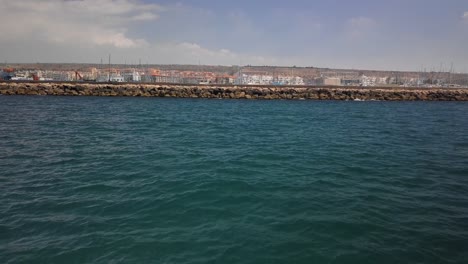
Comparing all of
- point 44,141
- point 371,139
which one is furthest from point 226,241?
point 371,139

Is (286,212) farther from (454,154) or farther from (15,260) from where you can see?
(454,154)

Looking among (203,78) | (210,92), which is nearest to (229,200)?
(210,92)

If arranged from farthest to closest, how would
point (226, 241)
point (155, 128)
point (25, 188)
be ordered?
point (155, 128), point (25, 188), point (226, 241)

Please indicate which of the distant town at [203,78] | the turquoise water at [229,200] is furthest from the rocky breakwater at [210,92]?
the distant town at [203,78]

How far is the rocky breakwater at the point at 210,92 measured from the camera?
48.4 metres

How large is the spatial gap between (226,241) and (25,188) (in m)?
6.67

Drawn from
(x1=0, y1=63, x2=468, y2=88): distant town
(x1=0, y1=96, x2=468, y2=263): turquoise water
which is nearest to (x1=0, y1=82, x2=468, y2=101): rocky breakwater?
(x1=0, y1=96, x2=468, y2=263): turquoise water

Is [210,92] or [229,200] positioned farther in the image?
[210,92]

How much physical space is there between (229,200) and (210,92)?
43470mm

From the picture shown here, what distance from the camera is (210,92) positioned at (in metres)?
51.3

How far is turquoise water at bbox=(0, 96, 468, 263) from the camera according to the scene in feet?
20.4

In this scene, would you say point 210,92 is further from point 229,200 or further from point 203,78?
point 203,78

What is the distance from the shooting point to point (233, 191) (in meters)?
9.44

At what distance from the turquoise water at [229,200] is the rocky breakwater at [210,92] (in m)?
33.1
